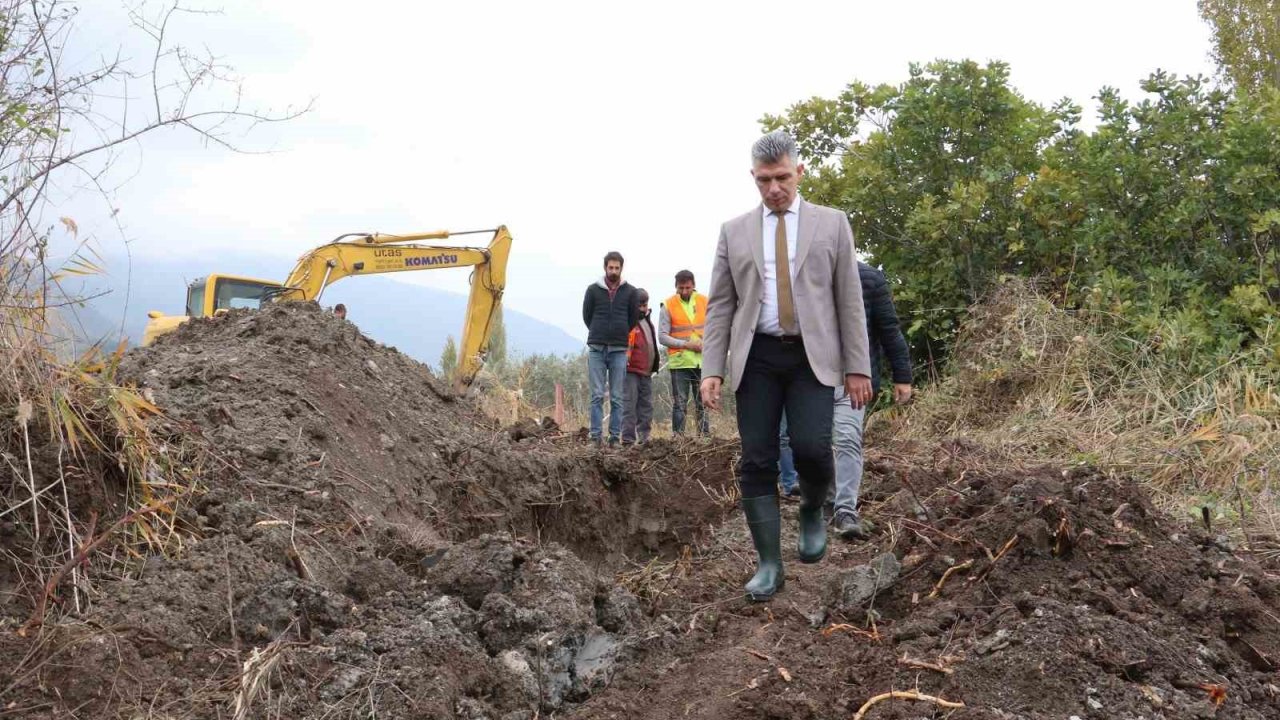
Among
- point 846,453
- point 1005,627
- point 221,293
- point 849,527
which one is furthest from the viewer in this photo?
point 221,293

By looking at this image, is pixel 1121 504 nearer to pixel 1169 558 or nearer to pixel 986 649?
pixel 1169 558

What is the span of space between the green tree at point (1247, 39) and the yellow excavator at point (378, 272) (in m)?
17.1

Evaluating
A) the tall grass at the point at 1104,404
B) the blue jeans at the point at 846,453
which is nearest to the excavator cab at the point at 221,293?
the tall grass at the point at 1104,404

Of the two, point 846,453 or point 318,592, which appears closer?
point 318,592

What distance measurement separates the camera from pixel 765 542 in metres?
5.14

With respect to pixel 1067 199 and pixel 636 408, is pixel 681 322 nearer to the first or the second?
pixel 636 408

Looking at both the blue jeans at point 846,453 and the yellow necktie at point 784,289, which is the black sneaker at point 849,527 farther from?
the yellow necktie at point 784,289

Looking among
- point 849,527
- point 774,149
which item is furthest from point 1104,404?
point 774,149

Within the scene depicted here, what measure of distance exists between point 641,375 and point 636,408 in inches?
16.1

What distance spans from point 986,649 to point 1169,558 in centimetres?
115

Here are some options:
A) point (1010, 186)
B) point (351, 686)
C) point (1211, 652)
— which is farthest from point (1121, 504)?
point (1010, 186)

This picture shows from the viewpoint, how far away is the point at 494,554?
16.4 ft

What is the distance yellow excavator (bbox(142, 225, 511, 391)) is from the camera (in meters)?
13.7

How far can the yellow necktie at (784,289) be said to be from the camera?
15.8ft
